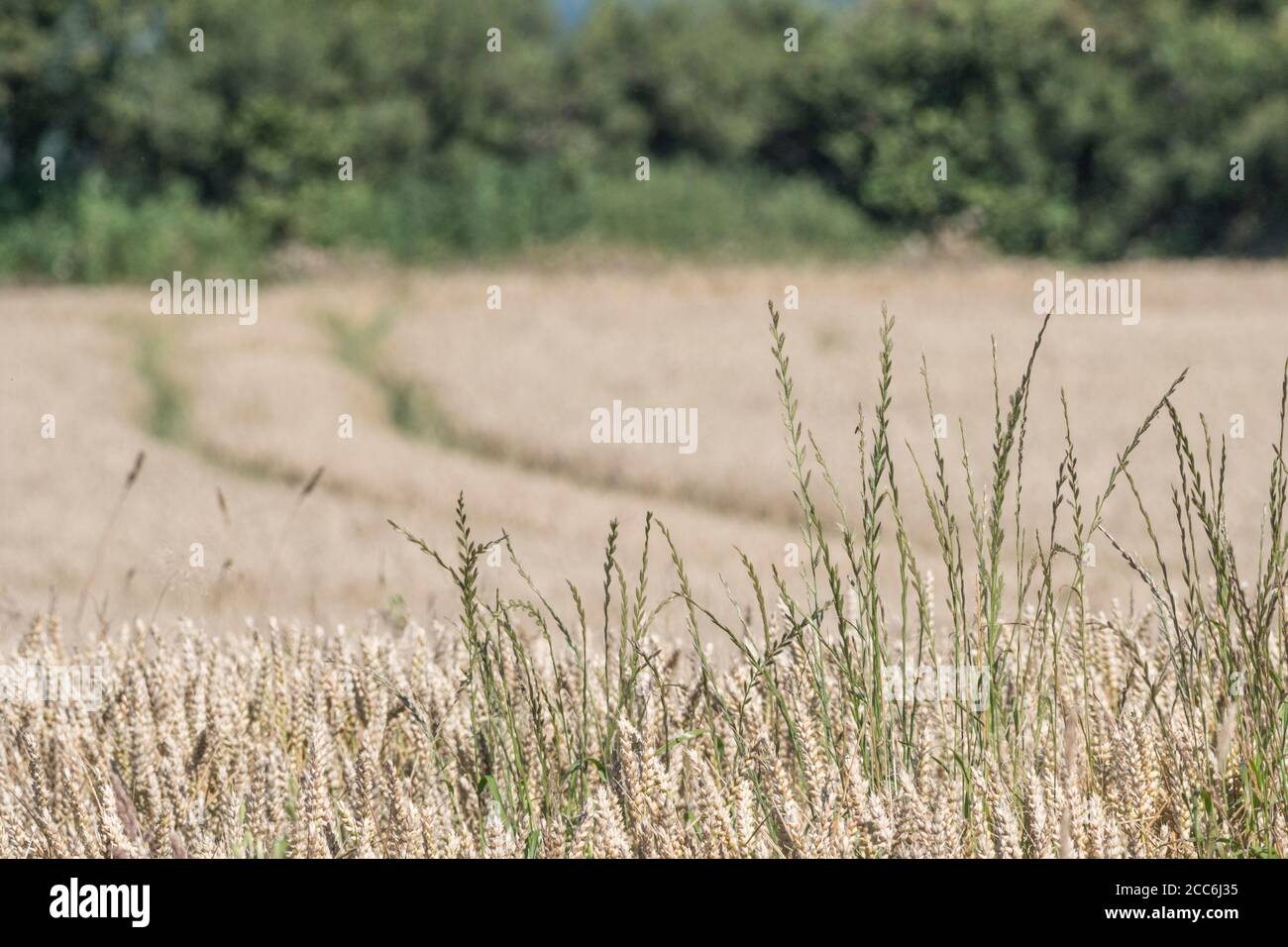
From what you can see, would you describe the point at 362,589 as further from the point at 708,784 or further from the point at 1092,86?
the point at 1092,86

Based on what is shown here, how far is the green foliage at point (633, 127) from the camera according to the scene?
2334 cm

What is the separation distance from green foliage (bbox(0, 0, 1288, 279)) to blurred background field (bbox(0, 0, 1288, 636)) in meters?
0.09

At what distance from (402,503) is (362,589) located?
2.73 meters

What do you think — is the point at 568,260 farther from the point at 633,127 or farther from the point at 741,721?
the point at 741,721

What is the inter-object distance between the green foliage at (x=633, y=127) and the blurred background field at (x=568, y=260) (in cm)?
9

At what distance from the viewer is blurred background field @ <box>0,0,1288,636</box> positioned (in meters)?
9.51

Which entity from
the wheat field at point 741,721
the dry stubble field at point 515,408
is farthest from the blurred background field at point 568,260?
the wheat field at point 741,721

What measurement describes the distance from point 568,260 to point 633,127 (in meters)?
8.84

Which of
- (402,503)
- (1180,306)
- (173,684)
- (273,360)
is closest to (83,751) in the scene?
(173,684)

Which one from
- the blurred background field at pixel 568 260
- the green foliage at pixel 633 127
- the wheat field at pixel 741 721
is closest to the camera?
the wheat field at pixel 741 721

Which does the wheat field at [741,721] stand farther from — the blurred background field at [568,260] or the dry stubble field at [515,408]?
the dry stubble field at [515,408]

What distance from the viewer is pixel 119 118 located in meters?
23.0

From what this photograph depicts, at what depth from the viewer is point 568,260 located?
955 inches

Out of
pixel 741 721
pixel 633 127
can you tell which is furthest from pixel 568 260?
pixel 741 721
